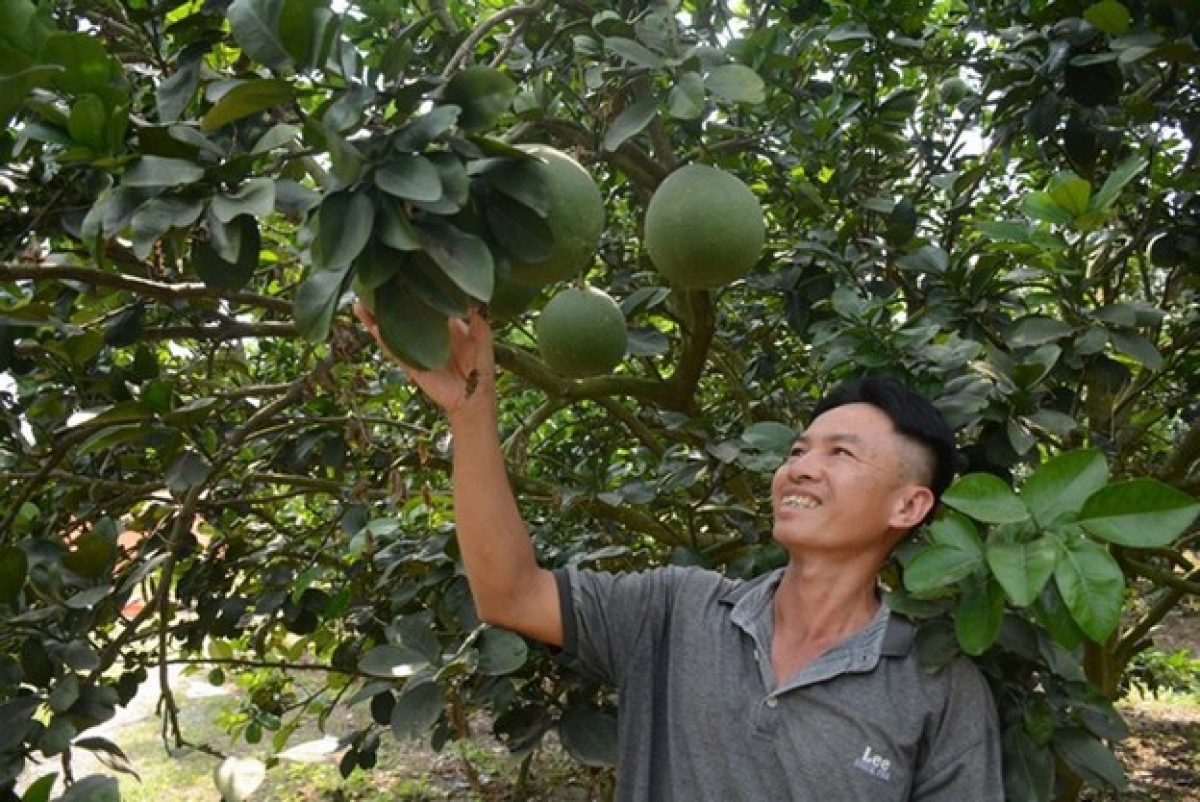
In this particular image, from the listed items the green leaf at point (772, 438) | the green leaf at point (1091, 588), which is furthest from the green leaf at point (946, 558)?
the green leaf at point (772, 438)

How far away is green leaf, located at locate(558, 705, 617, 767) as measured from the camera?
6.03 feet

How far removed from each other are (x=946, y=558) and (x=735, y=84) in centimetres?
69

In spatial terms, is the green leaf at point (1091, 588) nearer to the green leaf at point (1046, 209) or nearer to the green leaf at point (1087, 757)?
the green leaf at point (1087, 757)

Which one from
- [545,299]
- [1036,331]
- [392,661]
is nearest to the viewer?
[392,661]

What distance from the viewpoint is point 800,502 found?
1757mm

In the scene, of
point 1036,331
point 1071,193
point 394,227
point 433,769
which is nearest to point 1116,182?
point 1071,193

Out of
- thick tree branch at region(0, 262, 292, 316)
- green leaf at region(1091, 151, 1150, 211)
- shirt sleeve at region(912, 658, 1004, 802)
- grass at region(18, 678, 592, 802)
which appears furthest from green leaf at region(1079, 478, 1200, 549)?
grass at region(18, 678, 592, 802)

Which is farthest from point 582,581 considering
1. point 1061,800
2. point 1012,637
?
point 1061,800

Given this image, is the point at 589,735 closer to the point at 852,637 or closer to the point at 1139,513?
the point at 852,637

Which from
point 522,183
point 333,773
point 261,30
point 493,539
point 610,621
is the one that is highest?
point 261,30

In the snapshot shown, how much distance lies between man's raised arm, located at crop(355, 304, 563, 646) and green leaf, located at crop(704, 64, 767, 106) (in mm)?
472

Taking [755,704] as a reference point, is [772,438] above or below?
above

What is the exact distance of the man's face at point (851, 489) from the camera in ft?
5.70

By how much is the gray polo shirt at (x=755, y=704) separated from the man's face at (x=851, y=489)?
152 mm
